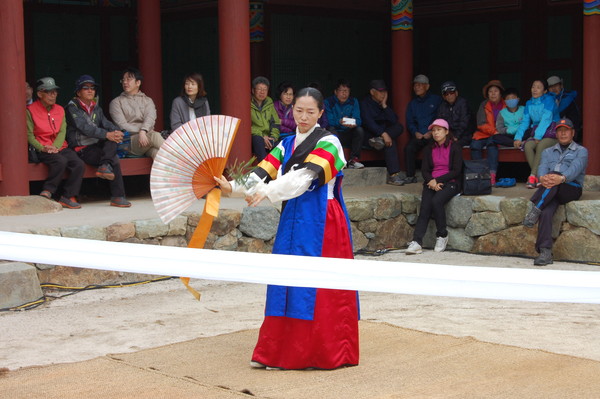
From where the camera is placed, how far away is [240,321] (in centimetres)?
629

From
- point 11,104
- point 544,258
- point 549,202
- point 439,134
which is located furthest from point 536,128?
point 11,104

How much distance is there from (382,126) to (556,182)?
2676mm

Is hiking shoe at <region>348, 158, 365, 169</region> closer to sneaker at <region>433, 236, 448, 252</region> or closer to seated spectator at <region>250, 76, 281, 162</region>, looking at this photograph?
seated spectator at <region>250, 76, 281, 162</region>

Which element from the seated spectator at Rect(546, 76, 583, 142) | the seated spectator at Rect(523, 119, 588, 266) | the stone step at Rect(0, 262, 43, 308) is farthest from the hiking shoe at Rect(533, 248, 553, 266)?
the stone step at Rect(0, 262, 43, 308)

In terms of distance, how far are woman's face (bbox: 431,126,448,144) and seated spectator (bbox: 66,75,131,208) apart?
302cm

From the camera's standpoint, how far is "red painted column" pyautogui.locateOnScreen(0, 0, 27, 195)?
798 cm

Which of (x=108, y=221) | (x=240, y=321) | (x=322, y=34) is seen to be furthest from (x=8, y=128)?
(x=322, y=34)

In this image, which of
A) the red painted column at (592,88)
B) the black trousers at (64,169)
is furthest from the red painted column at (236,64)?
the red painted column at (592,88)

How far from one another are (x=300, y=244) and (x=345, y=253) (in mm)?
284

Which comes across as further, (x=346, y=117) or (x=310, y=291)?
(x=346, y=117)

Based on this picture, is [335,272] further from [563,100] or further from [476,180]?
[563,100]

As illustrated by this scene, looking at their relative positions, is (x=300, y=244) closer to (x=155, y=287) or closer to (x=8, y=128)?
(x=155, y=287)

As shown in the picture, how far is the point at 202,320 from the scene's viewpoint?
250 inches

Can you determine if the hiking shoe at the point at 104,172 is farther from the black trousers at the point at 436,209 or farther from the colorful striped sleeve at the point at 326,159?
the colorful striped sleeve at the point at 326,159
